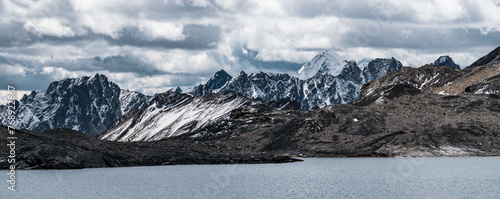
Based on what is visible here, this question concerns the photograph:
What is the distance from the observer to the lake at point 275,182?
122562 millimetres

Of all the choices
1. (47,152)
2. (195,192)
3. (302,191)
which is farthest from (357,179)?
(47,152)

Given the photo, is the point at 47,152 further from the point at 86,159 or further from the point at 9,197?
the point at 9,197

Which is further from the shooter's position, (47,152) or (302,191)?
(47,152)

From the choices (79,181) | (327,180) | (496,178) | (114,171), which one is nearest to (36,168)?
(114,171)

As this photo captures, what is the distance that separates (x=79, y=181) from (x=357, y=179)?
216 ft

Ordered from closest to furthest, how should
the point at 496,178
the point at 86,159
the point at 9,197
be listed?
1. the point at 9,197
2. the point at 496,178
3. the point at 86,159

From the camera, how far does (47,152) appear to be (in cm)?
18688

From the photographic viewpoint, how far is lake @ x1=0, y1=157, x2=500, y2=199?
123 metres

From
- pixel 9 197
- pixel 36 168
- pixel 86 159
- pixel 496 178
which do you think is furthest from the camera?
pixel 86 159

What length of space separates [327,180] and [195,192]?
1419 inches

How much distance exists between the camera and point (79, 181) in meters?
152

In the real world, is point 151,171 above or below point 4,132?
below

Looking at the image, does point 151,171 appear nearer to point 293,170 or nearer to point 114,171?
point 114,171

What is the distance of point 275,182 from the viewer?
484ft
